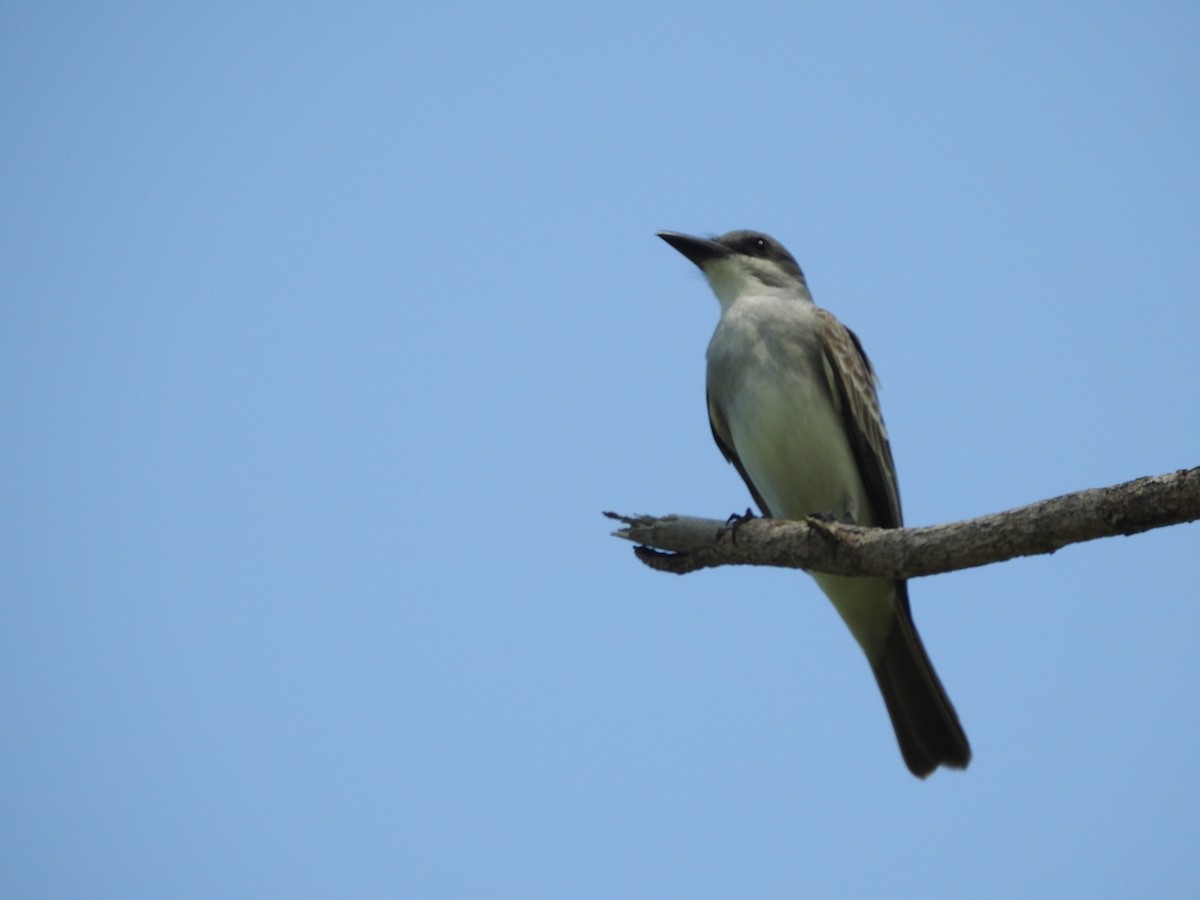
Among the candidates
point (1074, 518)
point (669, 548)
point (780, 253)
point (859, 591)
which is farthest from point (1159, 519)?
point (780, 253)

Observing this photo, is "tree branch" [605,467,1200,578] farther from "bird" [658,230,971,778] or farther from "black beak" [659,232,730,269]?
"black beak" [659,232,730,269]

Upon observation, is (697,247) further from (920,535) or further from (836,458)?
(920,535)

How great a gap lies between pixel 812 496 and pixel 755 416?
0.70 meters

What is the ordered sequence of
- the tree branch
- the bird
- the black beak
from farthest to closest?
the black beak < the bird < the tree branch

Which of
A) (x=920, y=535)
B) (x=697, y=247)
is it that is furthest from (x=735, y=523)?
(x=697, y=247)

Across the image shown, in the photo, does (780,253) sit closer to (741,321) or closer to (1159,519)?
(741,321)

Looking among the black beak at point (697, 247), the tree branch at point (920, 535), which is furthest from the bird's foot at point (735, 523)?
the black beak at point (697, 247)

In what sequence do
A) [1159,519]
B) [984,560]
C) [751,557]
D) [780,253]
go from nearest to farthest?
[1159,519]
[984,560]
[751,557]
[780,253]

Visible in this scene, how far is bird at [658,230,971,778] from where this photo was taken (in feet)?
26.6

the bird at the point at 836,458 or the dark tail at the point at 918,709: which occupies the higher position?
the bird at the point at 836,458

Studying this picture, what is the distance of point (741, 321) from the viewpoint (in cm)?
861

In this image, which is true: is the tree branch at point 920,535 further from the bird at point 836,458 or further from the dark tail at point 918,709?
the dark tail at point 918,709

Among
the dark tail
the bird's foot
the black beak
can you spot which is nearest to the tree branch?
A: the bird's foot

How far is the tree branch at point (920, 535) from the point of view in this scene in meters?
4.80
